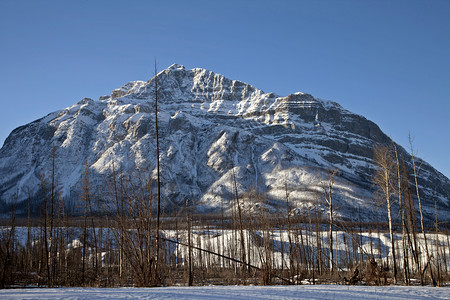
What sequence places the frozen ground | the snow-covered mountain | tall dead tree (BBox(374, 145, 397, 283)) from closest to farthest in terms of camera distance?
the frozen ground
tall dead tree (BBox(374, 145, 397, 283))
the snow-covered mountain

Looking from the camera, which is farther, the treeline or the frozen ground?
the treeline

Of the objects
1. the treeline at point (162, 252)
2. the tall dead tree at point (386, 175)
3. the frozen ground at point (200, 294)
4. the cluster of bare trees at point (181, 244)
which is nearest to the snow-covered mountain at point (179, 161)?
the treeline at point (162, 252)

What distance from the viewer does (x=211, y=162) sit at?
169 m

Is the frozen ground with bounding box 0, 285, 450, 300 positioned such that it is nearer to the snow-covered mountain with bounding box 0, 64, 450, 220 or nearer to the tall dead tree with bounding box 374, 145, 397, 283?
the tall dead tree with bounding box 374, 145, 397, 283

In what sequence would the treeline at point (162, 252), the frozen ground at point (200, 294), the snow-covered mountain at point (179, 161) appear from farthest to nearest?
the snow-covered mountain at point (179, 161), the treeline at point (162, 252), the frozen ground at point (200, 294)

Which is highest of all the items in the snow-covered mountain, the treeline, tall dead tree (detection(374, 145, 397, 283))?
the snow-covered mountain

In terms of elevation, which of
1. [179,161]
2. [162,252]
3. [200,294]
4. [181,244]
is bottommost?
[162,252]

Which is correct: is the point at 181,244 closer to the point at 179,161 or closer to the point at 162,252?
the point at 162,252

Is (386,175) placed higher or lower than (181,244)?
higher

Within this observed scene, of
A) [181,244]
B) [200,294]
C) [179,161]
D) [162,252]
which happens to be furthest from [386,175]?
[179,161]

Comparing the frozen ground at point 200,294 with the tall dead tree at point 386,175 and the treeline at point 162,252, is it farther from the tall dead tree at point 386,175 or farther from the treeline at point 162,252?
the tall dead tree at point 386,175

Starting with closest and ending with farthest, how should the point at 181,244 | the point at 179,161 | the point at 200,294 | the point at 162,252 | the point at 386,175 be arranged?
the point at 200,294 < the point at 181,244 < the point at 386,175 < the point at 162,252 < the point at 179,161

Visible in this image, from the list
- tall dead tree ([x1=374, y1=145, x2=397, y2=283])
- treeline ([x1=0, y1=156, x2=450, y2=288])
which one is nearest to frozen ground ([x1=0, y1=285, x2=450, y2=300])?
treeline ([x1=0, y1=156, x2=450, y2=288])

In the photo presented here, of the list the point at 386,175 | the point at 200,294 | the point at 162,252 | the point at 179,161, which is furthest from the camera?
the point at 179,161
